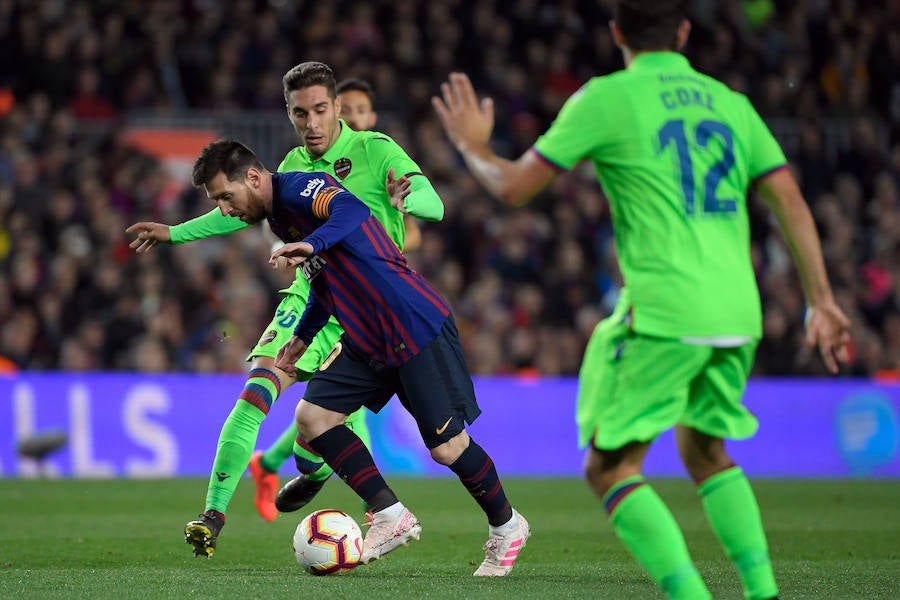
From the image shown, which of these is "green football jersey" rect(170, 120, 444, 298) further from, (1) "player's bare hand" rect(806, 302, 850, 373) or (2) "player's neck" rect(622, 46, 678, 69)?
(1) "player's bare hand" rect(806, 302, 850, 373)

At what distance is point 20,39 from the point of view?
14898 millimetres

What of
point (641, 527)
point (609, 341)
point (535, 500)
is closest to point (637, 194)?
point (609, 341)

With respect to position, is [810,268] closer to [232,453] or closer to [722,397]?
[722,397]

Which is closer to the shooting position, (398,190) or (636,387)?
(636,387)

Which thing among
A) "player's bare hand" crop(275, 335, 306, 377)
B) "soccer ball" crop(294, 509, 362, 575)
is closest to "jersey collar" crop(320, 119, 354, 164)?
"player's bare hand" crop(275, 335, 306, 377)

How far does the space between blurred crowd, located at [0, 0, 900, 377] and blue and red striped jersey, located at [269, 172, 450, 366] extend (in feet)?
24.2

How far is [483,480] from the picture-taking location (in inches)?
238

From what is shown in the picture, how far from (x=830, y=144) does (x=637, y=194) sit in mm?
14342

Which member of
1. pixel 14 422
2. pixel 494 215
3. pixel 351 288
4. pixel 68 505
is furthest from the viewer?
pixel 494 215

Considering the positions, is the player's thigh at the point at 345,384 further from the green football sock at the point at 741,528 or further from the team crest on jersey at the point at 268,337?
the green football sock at the point at 741,528

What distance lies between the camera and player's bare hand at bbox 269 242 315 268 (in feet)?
16.9

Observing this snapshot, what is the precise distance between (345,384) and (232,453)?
2.13 ft

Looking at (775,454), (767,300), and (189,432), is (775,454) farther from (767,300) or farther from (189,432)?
(189,432)

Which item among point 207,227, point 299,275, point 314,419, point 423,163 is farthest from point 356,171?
point 423,163
